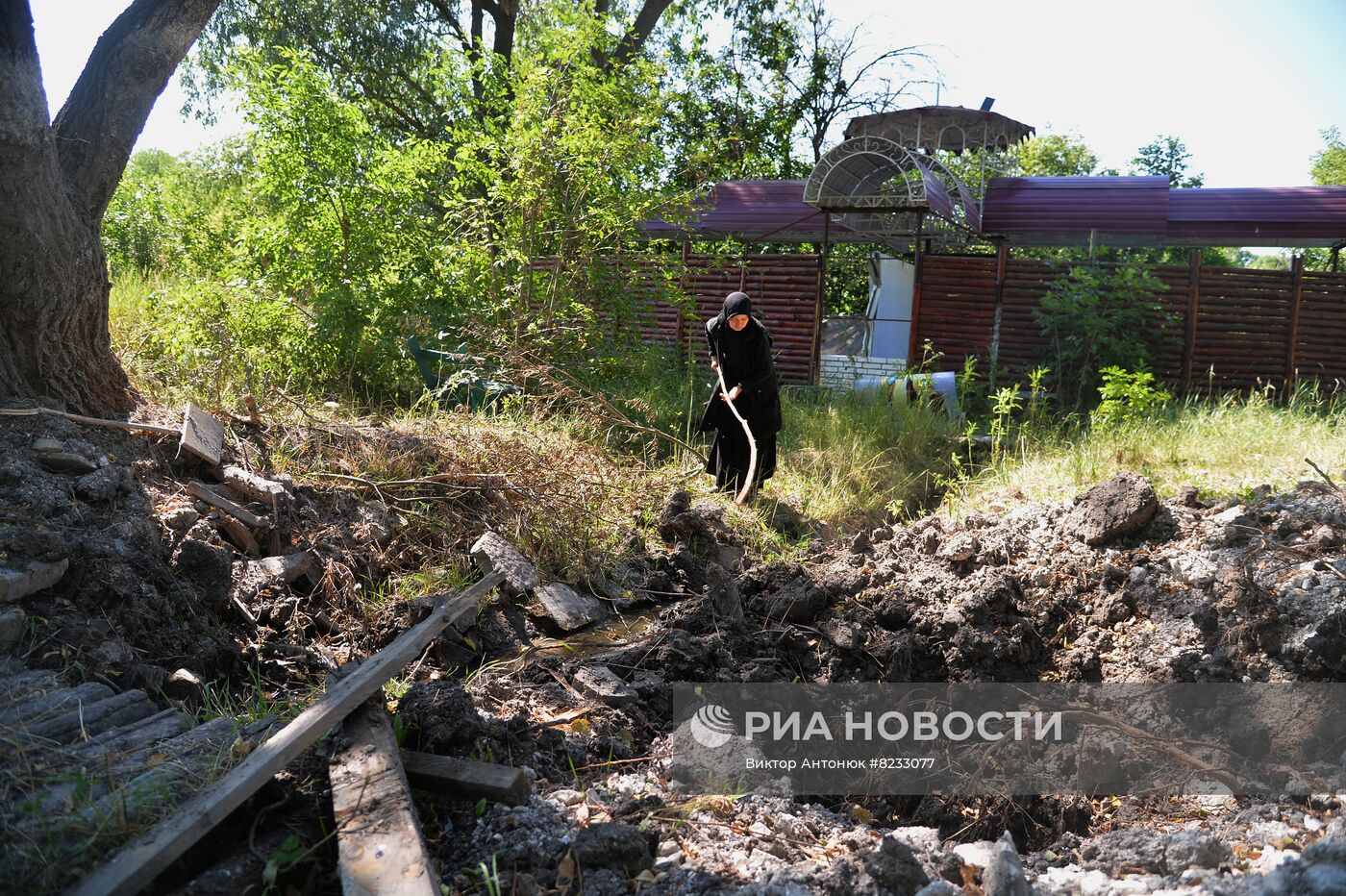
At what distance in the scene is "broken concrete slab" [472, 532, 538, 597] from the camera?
526cm

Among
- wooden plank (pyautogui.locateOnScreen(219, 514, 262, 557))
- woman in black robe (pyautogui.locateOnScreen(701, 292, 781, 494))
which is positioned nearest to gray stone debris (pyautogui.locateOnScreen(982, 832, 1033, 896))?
wooden plank (pyautogui.locateOnScreen(219, 514, 262, 557))

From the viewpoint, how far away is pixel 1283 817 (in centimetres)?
A: 327

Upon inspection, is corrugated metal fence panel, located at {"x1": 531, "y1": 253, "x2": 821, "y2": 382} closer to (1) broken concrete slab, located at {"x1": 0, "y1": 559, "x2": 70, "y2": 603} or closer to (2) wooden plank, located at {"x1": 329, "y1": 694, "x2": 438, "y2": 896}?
(1) broken concrete slab, located at {"x1": 0, "y1": 559, "x2": 70, "y2": 603}

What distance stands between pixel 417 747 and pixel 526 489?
268cm

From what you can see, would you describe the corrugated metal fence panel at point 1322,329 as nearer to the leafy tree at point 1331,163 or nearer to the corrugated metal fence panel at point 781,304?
the corrugated metal fence panel at point 781,304

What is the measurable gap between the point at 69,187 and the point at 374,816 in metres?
4.25

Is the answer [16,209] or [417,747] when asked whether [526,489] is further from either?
[16,209]

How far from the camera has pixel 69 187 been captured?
16.9 feet

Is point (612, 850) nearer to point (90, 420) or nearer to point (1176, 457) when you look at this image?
point (90, 420)

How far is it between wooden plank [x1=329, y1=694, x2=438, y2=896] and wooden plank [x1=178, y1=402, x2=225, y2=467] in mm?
2409

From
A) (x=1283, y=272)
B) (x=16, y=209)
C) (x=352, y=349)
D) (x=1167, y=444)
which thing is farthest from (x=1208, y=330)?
(x=16, y=209)

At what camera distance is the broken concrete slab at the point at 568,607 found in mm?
5191

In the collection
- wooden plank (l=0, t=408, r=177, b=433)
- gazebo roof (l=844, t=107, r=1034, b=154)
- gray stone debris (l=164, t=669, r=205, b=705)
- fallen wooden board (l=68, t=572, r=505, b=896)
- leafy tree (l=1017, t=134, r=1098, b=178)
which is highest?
leafy tree (l=1017, t=134, r=1098, b=178)

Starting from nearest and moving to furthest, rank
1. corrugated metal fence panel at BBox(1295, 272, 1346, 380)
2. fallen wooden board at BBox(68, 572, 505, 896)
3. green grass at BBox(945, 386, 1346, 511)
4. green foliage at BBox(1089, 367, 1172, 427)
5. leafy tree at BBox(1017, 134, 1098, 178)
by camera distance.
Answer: fallen wooden board at BBox(68, 572, 505, 896)
green grass at BBox(945, 386, 1346, 511)
green foliage at BBox(1089, 367, 1172, 427)
corrugated metal fence panel at BBox(1295, 272, 1346, 380)
leafy tree at BBox(1017, 134, 1098, 178)
